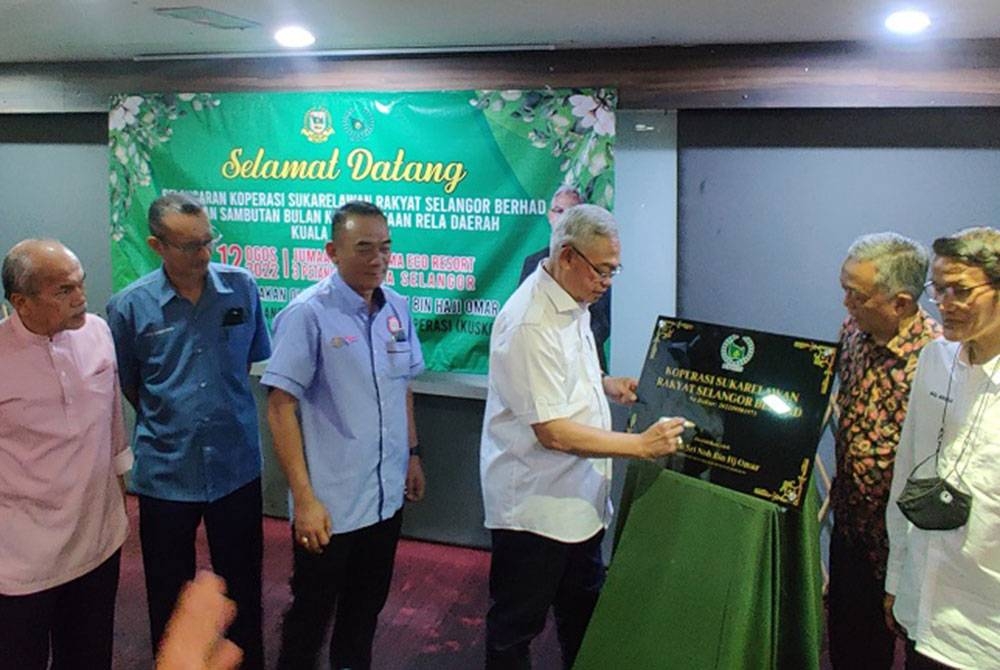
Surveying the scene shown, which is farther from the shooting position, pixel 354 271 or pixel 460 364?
pixel 460 364

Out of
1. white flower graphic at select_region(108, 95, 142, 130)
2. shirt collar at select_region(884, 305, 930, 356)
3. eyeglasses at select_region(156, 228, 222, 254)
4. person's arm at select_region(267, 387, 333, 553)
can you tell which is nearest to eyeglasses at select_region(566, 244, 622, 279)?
shirt collar at select_region(884, 305, 930, 356)

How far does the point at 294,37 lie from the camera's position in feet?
9.20

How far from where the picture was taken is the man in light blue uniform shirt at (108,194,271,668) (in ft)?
6.89

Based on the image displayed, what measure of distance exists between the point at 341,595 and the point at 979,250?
1.73 metres

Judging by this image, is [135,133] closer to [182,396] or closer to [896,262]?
[182,396]

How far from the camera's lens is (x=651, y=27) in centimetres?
253

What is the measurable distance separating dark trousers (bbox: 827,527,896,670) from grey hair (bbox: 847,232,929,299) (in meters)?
0.61

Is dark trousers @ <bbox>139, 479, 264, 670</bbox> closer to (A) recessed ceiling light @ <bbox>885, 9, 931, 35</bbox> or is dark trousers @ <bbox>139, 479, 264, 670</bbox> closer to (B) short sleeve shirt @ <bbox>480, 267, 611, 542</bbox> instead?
(B) short sleeve shirt @ <bbox>480, 267, 611, 542</bbox>

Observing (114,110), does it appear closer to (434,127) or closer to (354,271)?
(434,127)

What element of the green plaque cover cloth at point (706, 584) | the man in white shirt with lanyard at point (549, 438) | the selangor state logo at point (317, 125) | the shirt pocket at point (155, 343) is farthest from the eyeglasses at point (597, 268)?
the selangor state logo at point (317, 125)

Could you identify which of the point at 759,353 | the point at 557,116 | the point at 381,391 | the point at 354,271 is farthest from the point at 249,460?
the point at 557,116

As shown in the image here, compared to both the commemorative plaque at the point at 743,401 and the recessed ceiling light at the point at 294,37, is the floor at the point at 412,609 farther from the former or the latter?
the recessed ceiling light at the point at 294,37

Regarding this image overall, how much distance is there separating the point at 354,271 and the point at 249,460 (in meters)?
0.60

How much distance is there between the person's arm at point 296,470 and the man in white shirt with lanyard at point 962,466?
1285mm
